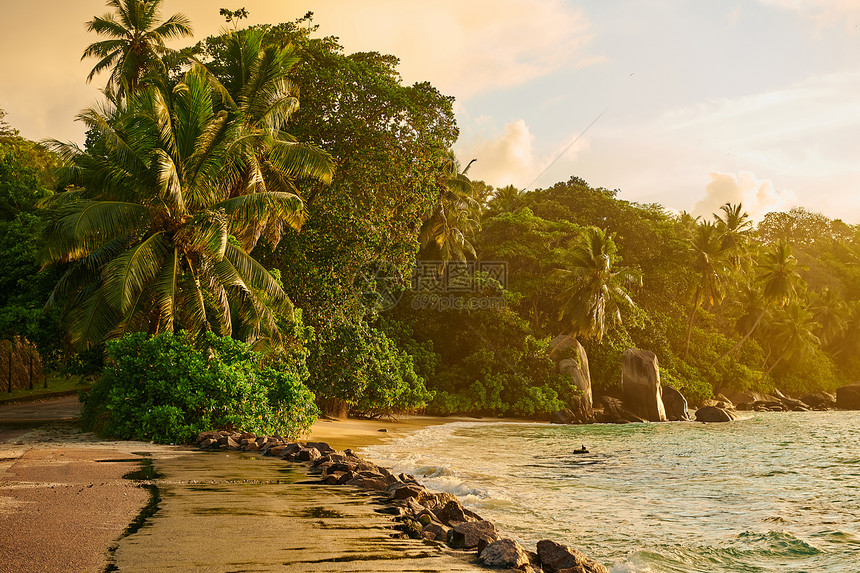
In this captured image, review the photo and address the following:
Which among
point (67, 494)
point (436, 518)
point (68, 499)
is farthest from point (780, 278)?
point (68, 499)

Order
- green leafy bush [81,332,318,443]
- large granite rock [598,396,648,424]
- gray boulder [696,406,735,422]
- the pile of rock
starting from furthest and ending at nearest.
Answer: large granite rock [598,396,648,424] < gray boulder [696,406,735,422] < green leafy bush [81,332,318,443] < the pile of rock

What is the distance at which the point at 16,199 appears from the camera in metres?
22.7

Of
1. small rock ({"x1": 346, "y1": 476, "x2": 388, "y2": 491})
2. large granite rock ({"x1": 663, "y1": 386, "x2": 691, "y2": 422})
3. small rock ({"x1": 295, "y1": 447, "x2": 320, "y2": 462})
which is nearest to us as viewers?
small rock ({"x1": 346, "y1": 476, "x2": 388, "y2": 491})

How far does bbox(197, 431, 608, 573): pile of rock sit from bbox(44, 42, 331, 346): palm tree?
4339 millimetres

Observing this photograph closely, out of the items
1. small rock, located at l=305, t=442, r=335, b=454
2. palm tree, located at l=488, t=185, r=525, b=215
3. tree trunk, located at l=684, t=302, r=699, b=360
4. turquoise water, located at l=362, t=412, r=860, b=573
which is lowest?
turquoise water, located at l=362, t=412, r=860, b=573

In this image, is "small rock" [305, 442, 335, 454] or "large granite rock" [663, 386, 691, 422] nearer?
"small rock" [305, 442, 335, 454]

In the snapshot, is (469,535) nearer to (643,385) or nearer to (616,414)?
(616,414)

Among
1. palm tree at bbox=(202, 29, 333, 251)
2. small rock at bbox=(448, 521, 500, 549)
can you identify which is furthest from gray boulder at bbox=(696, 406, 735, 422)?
small rock at bbox=(448, 521, 500, 549)

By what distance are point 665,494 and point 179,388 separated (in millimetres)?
9895

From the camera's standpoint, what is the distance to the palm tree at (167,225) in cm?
1447

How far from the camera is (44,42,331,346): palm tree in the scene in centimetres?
1447

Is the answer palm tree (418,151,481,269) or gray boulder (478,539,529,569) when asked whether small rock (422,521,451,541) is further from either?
palm tree (418,151,481,269)

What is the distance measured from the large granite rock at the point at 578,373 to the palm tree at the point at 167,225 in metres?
Answer: 22.0
